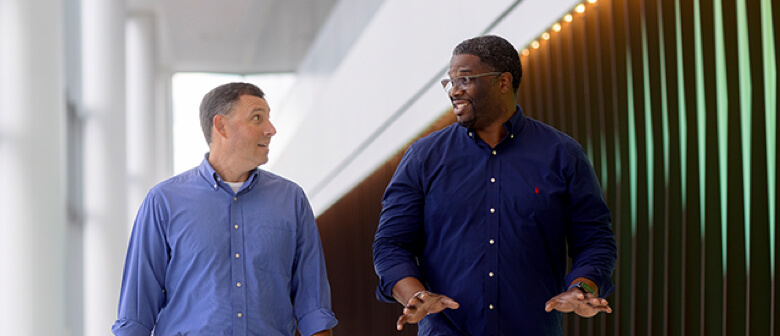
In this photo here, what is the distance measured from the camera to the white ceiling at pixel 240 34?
9016 mm

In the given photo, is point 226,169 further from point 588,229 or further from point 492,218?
point 588,229

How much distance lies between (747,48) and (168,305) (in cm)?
231

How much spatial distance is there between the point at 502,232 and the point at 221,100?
1.22 m

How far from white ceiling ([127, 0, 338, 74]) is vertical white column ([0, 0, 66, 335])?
389 cm

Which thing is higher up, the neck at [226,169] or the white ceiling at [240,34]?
the white ceiling at [240,34]

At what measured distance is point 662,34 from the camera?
3.54 meters

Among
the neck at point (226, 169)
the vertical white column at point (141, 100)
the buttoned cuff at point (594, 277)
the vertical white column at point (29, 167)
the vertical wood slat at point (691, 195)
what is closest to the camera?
the buttoned cuff at point (594, 277)

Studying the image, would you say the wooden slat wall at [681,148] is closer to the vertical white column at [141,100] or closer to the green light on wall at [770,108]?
the green light on wall at [770,108]

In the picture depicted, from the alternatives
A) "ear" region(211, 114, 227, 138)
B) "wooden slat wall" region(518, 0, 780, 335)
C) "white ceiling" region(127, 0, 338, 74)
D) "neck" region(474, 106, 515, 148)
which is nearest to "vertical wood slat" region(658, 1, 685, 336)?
"wooden slat wall" region(518, 0, 780, 335)

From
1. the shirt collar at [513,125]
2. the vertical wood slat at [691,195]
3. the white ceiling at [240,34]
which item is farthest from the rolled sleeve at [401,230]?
the white ceiling at [240,34]

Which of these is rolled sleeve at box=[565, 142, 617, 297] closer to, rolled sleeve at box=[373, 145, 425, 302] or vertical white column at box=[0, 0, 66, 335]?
rolled sleeve at box=[373, 145, 425, 302]

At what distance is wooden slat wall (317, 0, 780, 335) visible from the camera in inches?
121

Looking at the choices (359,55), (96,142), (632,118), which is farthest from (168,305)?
(96,142)

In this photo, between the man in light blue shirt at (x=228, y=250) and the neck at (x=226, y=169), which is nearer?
the man in light blue shirt at (x=228, y=250)
